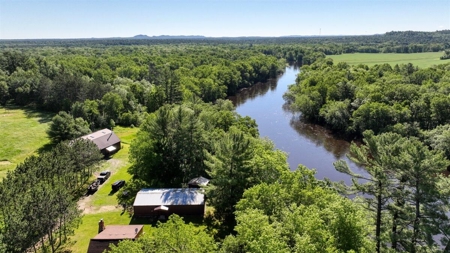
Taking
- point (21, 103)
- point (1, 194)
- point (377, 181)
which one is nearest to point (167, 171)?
point (1, 194)

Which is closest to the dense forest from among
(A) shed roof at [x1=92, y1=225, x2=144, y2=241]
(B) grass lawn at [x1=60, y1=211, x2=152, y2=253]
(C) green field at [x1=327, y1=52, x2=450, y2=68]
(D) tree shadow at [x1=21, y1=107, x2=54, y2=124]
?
(B) grass lawn at [x1=60, y1=211, x2=152, y2=253]

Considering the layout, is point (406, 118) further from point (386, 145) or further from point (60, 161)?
point (60, 161)

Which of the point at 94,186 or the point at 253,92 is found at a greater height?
the point at 253,92

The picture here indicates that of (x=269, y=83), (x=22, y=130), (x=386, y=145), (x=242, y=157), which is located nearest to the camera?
(x=386, y=145)

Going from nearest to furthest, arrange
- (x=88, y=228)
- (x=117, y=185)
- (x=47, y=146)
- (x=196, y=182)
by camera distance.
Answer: (x=88, y=228) → (x=196, y=182) → (x=117, y=185) → (x=47, y=146)

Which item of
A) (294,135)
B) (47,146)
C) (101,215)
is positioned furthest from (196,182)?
(294,135)

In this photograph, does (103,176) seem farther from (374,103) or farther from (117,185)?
(374,103)
